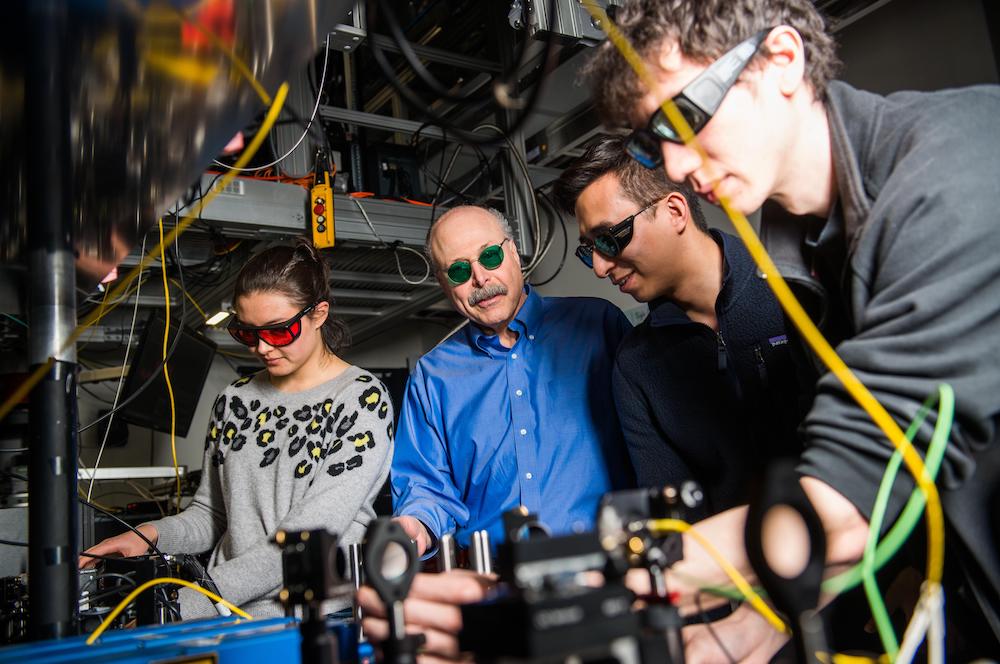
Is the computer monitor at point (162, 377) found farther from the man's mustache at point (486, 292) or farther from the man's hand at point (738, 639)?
the man's hand at point (738, 639)

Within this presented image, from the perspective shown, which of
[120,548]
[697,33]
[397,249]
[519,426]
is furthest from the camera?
[397,249]

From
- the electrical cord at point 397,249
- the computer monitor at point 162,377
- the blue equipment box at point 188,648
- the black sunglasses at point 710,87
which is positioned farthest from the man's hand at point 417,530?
the computer monitor at point 162,377

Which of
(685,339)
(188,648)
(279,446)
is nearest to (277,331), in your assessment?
(279,446)

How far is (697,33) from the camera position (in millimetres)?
1129

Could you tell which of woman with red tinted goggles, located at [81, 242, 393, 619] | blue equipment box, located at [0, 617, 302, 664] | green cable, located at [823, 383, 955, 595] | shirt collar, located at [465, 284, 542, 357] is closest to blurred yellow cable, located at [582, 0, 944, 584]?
green cable, located at [823, 383, 955, 595]

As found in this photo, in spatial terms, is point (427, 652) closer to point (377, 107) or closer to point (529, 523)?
point (529, 523)

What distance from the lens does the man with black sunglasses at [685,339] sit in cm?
184

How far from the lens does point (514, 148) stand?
315 cm

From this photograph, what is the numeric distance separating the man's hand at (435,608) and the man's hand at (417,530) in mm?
934

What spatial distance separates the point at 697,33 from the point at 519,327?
1.41 meters

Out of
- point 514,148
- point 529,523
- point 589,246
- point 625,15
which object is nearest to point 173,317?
point 514,148

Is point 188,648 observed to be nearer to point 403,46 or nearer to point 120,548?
point 403,46

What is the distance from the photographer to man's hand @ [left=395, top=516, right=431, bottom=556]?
1897 millimetres

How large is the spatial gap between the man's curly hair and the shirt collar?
121 centimetres
